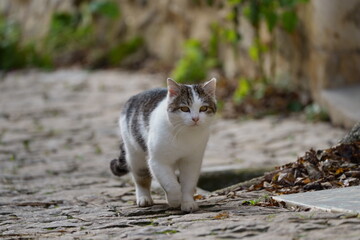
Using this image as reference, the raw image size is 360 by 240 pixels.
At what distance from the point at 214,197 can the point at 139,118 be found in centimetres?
72

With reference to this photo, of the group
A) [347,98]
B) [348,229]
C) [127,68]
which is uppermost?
[127,68]

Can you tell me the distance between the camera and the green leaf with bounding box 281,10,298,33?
8.45 meters

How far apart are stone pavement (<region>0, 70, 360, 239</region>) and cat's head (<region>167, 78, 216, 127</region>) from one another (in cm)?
54

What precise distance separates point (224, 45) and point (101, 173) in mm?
6025

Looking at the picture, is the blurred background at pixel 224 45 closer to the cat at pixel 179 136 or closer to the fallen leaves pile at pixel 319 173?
the fallen leaves pile at pixel 319 173

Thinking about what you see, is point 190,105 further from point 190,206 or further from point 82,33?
point 82,33

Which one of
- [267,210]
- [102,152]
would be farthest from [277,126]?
[267,210]

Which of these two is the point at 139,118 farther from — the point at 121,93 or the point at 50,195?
the point at 121,93

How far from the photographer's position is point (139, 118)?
15.3 feet

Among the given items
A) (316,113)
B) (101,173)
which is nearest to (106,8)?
(316,113)

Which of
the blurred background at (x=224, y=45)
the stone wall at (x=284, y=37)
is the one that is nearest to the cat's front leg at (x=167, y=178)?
the blurred background at (x=224, y=45)

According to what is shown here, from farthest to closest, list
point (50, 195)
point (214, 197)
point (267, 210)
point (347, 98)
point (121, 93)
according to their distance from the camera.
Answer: point (121, 93), point (347, 98), point (50, 195), point (214, 197), point (267, 210)

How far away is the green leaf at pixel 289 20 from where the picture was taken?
845 centimetres

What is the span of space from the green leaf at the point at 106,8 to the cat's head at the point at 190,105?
10946 millimetres
